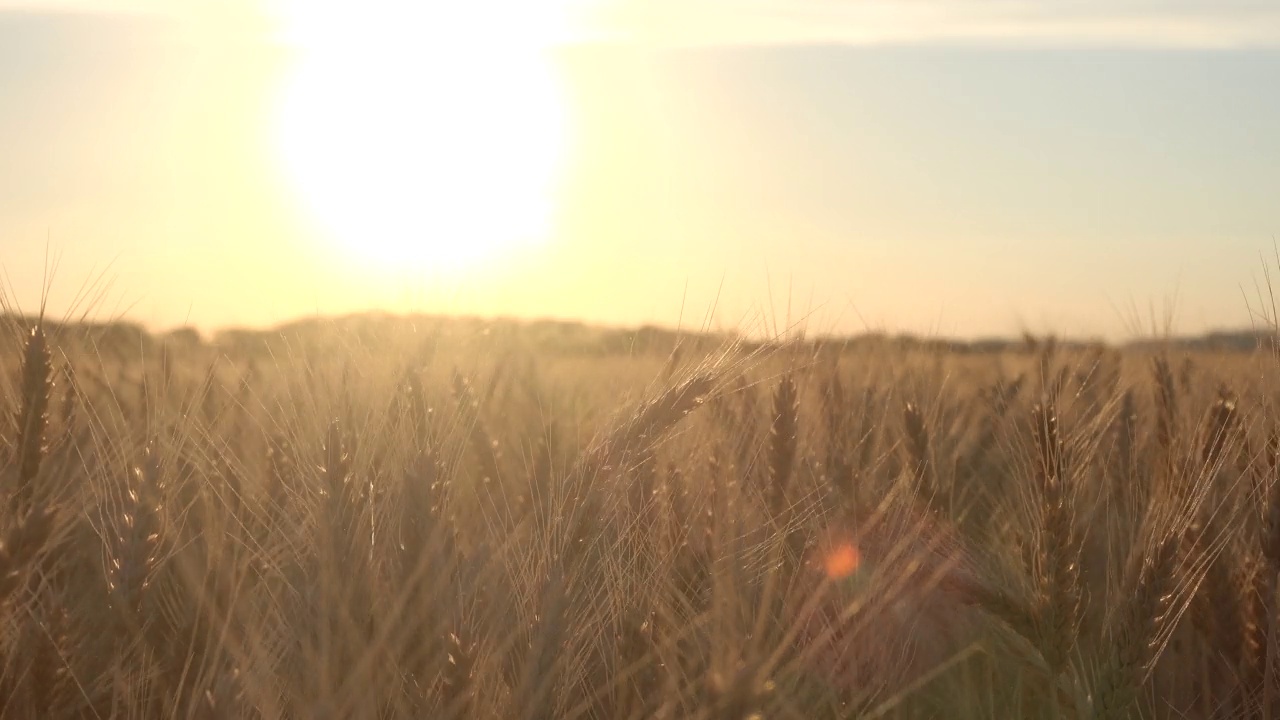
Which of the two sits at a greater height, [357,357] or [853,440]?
[357,357]

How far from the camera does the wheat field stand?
5.05ft

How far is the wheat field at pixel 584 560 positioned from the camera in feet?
5.05

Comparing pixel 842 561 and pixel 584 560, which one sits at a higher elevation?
pixel 584 560

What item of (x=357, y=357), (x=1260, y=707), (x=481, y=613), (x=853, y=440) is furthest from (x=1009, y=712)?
(x=357, y=357)

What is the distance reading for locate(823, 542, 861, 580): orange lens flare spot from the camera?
2.25m

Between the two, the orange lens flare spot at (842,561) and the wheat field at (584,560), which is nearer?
the wheat field at (584,560)

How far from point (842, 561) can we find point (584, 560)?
908mm

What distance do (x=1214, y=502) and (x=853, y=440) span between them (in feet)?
3.19

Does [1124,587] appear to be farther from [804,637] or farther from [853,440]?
[853,440]

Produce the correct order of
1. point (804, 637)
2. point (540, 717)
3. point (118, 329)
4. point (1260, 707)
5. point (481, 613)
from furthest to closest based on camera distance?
point (118, 329), point (804, 637), point (1260, 707), point (481, 613), point (540, 717)

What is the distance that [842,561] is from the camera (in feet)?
7.59

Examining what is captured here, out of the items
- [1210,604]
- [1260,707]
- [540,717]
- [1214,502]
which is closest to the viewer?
[540,717]

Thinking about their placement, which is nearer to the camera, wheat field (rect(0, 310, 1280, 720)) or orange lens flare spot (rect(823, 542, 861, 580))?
wheat field (rect(0, 310, 1280, 720))

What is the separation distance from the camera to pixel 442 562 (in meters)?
1.68
